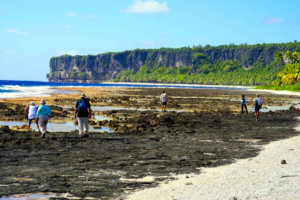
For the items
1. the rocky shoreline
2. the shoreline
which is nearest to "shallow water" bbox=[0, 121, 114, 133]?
the rocky shoreline

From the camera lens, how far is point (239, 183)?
10.1 metres

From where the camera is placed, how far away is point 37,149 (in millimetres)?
15000

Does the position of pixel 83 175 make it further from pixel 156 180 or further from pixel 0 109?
pixel 0 109

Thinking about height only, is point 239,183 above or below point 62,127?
above

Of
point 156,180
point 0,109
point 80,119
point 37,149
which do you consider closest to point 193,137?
point 80,119

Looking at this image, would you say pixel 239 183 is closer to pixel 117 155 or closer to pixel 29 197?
pixel 29 197

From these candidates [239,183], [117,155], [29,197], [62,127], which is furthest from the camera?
[62,127]

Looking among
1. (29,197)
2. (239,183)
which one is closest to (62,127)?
(29,197)

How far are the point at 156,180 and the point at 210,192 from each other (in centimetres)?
183

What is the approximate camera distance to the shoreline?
29.7 feet

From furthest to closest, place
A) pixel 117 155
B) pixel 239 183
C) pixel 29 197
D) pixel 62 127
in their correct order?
1. pixel 62 127
2. pixel 117 155
3. pixel 239 183
4. pixel 29 197

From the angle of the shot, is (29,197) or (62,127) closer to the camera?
(29,197)

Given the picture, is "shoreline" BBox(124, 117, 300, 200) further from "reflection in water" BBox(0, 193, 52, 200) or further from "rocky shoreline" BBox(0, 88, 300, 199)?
"reflection in water" BBox(0, 193, 52, 200)

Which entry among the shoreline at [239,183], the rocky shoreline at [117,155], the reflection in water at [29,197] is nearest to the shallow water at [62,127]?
the rocky shoreline at [117,155]
